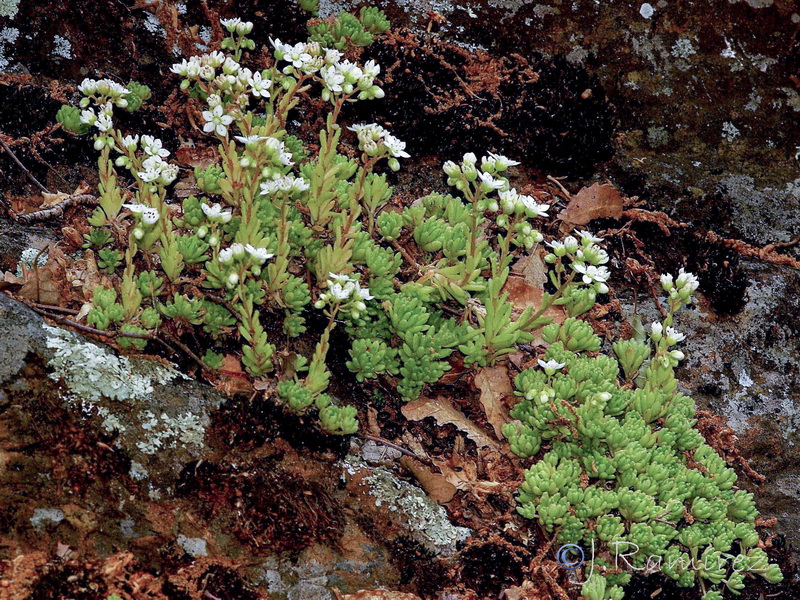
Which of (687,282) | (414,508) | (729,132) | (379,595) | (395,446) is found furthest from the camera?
(729,132)

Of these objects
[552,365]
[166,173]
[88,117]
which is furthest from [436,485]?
[88,117]

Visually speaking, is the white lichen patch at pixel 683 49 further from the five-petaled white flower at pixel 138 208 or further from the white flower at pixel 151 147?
the five-petaled white flower at pixel 138 208

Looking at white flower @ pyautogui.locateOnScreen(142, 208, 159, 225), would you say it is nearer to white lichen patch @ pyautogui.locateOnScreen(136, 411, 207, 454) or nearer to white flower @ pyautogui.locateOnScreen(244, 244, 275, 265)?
white flower @ pyautogui.locateOnScreen(244, 244, 275, 265)

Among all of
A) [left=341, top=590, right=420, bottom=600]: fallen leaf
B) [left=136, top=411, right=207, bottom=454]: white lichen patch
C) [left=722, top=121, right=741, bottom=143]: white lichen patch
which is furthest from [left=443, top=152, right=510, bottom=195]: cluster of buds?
[left=722, top=121, right=741, bottom=143]: white lichen patch

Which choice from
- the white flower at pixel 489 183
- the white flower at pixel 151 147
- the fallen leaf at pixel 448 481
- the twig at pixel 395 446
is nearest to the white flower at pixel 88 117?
the white flower at pixel 151 147

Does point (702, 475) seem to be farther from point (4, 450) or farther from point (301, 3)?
point (301, 3)

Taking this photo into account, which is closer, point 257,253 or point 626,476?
point 257,253

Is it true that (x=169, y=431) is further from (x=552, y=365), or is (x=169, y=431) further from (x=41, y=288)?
(x=552, y=365)
